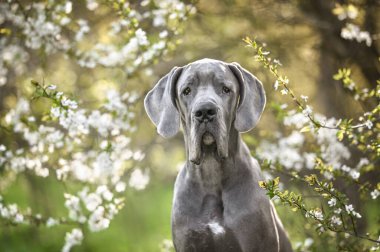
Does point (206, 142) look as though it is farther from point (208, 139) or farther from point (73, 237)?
point (73, 237)

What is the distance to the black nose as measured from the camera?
424 cm

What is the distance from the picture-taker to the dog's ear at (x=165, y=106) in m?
4.56

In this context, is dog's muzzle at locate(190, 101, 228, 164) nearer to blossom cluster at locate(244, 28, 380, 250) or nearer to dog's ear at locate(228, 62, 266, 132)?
dog's ear at locate(228, 62, 266, 132)

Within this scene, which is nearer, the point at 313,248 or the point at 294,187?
the point at 313,248

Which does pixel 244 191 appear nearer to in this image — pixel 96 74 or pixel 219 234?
pixel 219 234

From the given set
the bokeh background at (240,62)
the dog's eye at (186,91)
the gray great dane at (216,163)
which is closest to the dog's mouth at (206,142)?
the gray great dane at (216,163)

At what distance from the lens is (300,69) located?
325 inches

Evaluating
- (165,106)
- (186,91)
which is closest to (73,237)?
(165,106)

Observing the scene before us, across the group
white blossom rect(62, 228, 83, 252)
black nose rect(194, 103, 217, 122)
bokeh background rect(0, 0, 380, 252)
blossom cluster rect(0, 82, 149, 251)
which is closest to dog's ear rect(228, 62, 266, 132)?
black nose rect(194, 103, 217, 122)

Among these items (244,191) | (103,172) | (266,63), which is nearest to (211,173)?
(244,191)

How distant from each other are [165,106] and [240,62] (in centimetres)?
320

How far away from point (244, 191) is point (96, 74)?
530 centimetres

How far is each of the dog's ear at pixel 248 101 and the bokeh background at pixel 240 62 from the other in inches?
83.2

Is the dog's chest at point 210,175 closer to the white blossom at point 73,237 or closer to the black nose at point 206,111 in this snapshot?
the black nose at point 206,111
